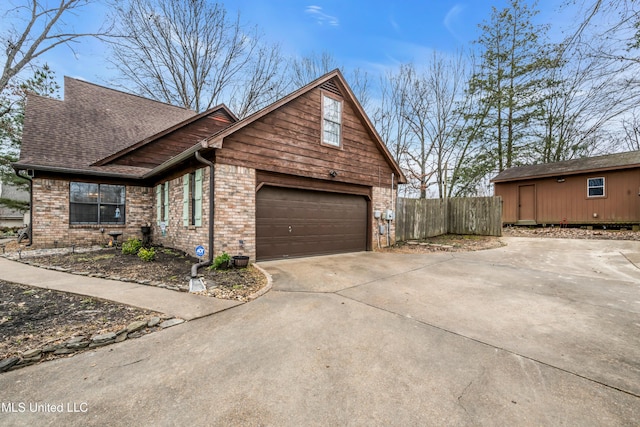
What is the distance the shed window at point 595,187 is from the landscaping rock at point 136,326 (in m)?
18.5

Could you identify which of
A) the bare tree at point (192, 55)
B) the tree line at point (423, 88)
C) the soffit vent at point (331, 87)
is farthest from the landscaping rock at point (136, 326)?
the bare tree at point (192, 55)

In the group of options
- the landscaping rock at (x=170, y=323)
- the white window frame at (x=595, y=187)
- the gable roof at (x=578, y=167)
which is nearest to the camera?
the landscaping rock at (x=170, y=323)

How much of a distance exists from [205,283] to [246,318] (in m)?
1.72

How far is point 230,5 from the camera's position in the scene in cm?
1560

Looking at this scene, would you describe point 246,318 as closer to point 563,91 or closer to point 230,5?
point 230,5

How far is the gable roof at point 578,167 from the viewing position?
12.2m

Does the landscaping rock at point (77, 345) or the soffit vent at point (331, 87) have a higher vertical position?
the soffit vent at point (331, 87)

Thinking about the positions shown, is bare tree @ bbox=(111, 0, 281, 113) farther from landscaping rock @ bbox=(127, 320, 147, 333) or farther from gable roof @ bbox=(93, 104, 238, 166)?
landscaping rock @ bbox=(127, 320, 147, 333)

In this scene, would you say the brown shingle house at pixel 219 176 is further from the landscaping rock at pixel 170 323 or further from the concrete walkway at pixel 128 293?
the landscaping rock at pixel 170 323

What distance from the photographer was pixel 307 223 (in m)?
8.10

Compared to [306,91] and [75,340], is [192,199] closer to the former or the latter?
[306,91]

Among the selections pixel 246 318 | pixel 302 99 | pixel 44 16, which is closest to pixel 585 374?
pixel 246 318

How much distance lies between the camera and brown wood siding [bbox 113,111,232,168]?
34.1 feet

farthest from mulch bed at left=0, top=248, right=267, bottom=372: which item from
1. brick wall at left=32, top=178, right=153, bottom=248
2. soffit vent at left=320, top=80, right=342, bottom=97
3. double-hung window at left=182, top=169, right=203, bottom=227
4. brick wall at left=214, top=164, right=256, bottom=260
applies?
soffit vent at left=320, top=80, right=342, bottom=97
